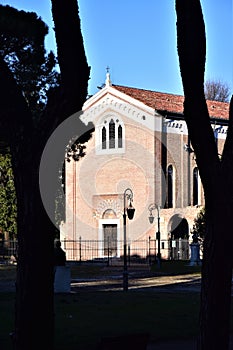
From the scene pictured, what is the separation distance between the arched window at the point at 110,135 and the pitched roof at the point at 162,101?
1901 millimetres

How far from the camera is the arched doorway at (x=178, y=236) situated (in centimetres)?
4425

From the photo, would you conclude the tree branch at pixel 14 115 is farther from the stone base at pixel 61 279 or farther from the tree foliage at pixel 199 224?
the tree foliage at pixel 199 224

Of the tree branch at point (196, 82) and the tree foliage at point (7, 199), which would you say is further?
the tree foliage at point (7, 199)

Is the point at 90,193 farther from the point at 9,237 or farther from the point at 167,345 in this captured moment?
the point at 167,345

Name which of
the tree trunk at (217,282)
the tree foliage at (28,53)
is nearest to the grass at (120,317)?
the tree trunk at (217,282)

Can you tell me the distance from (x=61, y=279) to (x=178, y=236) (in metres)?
24.4

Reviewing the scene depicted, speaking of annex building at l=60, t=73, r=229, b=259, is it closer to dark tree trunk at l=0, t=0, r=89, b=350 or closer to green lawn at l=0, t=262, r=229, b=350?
green lawn at l=0, t=262, r=229, b=350

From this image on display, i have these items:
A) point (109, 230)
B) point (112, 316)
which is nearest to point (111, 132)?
point (109, 230)

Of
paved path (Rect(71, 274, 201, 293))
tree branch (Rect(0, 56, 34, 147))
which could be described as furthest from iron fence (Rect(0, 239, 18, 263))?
tree branch (Rect(0, 56, 34, 147))

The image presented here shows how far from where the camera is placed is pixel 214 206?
8.34 metres

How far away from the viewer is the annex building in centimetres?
4569

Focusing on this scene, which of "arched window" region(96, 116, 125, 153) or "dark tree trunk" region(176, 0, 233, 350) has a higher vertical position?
"arched window" region(96, 116, 125, 153)

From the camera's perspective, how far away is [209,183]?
27.4 feet

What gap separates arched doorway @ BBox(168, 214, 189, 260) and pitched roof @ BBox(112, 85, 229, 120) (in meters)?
6.55
